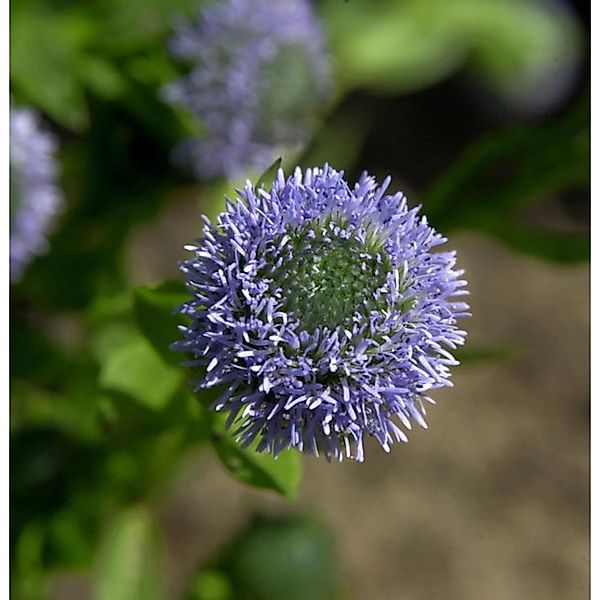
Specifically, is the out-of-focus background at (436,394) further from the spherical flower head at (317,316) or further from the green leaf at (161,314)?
the spherical flower head at (317,316)

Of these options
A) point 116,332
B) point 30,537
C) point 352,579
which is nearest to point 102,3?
point 116,332

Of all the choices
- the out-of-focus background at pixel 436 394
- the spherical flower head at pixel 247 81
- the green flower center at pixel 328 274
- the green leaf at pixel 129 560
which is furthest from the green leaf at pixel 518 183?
the green leaf at pixel 129 560

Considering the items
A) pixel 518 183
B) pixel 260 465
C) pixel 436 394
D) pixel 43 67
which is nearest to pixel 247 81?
pixel 43 67

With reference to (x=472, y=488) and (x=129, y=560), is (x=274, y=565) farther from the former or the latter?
(x=472, y=488)

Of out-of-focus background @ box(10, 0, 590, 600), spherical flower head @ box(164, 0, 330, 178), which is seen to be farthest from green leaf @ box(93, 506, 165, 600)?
spherical flower head @ box(164, 0, 330, 178)
